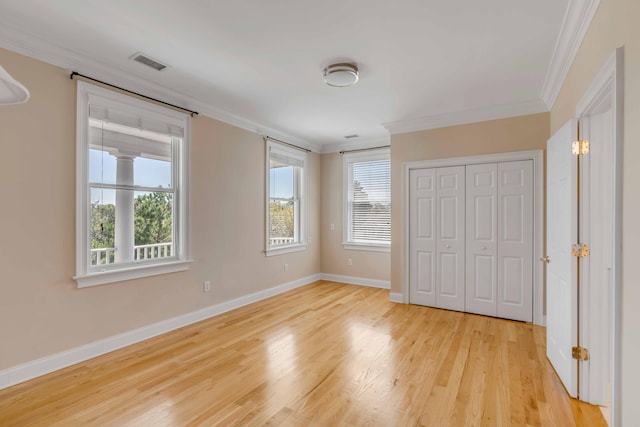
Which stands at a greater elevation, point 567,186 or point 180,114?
point 180,114

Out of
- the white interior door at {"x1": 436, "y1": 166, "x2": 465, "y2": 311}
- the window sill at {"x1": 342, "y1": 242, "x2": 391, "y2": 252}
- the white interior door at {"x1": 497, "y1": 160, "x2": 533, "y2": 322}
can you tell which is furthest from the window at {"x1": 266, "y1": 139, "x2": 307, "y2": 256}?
the white interior door at {"x1": 497, "y1": 160, "x2": 533, "y2": 322}

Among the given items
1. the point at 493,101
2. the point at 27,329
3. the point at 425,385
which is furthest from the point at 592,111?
the point at 27,329

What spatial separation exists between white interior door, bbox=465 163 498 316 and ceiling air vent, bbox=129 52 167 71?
3.82 m

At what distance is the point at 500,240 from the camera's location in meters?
3.98

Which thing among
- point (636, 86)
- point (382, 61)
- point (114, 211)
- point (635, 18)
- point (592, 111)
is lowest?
point (114, 211)

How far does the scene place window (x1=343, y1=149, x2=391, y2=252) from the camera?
5.61 meters

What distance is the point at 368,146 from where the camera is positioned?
5.68m

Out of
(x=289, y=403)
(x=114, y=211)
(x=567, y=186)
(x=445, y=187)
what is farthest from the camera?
(x=445, y=187)

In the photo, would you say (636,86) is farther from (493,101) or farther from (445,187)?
(445,187)

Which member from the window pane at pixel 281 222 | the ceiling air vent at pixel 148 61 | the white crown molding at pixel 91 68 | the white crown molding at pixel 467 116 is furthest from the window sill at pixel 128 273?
the white crown molding at pixel 467 116

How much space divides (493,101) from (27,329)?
A: 519 cm

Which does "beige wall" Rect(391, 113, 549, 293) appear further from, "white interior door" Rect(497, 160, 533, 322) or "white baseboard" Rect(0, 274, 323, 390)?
"white baseboard" Rect(0, 274, 323, 390)

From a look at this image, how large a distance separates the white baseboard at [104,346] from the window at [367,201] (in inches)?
91.4

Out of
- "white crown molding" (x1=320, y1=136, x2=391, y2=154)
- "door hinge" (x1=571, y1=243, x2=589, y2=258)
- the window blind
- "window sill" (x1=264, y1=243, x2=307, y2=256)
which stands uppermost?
"white crown molding" (x1=320, y1=136, x2=391, y2=154)
